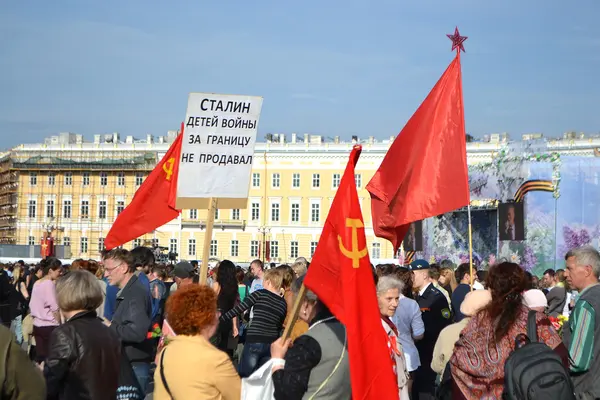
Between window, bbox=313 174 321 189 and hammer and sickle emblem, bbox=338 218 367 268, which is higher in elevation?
window, bbox=313 174 321 189

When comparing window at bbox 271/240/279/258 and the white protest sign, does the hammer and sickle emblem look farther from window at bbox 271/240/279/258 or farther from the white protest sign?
window at bbox 271/240/279/258

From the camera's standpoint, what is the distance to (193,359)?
454cm

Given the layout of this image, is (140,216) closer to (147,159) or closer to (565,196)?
(565,196)

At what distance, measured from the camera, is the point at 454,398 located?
5492 millimetres

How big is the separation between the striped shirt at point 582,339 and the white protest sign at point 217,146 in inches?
102

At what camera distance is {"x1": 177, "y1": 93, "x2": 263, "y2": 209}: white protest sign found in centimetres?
693

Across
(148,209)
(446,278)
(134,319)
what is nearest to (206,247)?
(134,319)

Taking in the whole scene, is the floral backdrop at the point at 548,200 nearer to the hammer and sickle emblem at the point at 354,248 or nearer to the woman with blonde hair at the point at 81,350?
the hammer and sickle emblem at the point at 354,248

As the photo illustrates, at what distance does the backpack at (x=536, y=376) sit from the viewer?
15.1ft

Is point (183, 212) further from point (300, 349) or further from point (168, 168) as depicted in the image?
point (300, 349)

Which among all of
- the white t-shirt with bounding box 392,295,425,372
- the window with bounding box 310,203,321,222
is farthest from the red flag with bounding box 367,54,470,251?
the window with bounding box 310,203,321,222

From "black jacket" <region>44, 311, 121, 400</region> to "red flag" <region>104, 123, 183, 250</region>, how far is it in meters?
4.98

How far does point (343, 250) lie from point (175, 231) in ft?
222

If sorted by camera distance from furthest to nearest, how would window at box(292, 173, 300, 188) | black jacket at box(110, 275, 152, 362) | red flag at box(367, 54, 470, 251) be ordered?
window at box(292, 173, 300, 188)
red flag at box(367, 54, 470, 251)
black jacket at box(110, 275, 152, 362)
